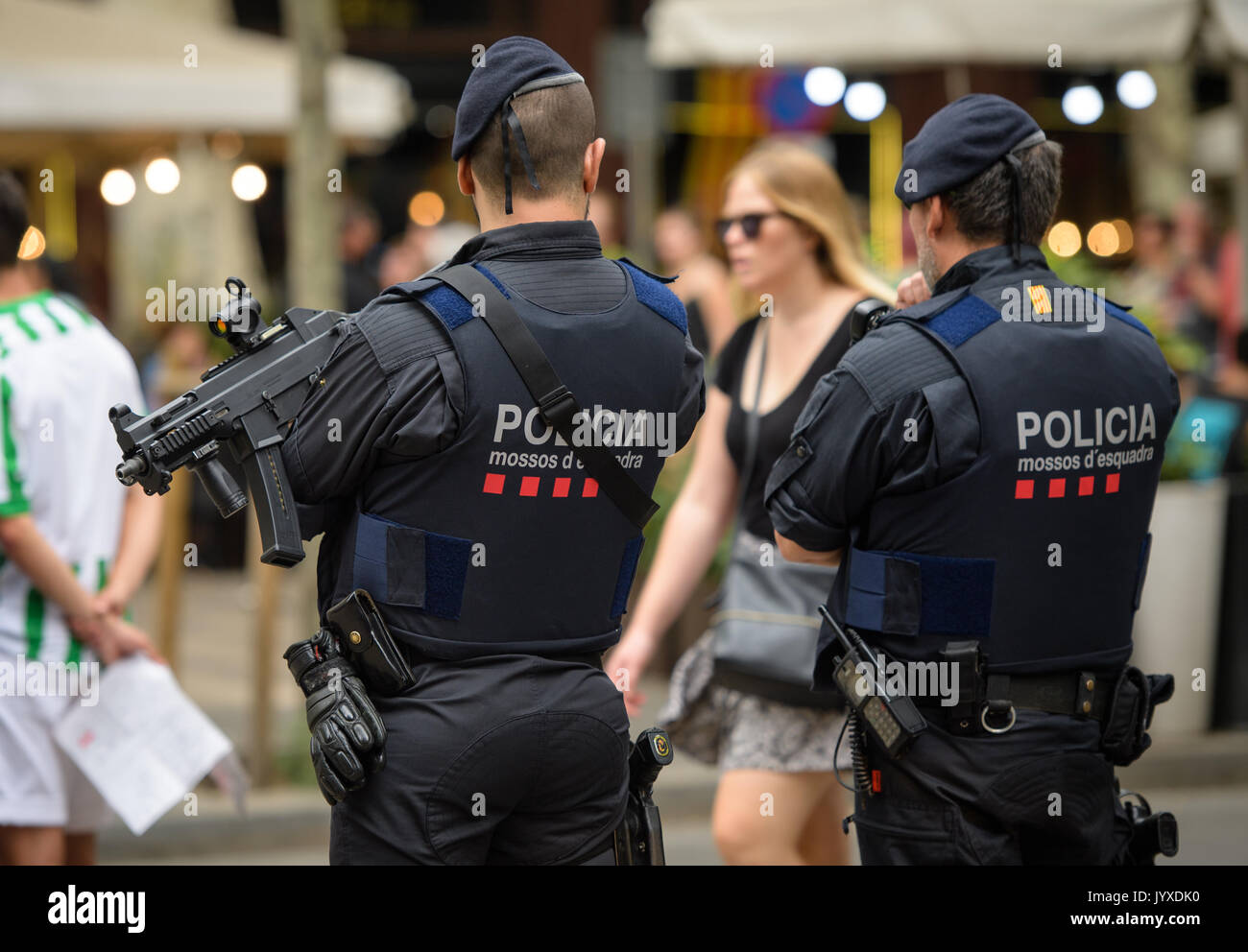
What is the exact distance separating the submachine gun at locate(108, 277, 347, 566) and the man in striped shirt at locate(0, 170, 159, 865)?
49.4 inches

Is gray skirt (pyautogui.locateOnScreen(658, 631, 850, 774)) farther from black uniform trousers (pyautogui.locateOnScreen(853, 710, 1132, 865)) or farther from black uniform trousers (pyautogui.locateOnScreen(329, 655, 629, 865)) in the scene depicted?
black uniform trousers (pyautogui.locateOnScreen(329, 655, 629, 865))

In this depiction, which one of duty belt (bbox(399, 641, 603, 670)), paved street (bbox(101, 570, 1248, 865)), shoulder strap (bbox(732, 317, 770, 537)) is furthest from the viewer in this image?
paved street (bbox(101, 570, 1248, 865))

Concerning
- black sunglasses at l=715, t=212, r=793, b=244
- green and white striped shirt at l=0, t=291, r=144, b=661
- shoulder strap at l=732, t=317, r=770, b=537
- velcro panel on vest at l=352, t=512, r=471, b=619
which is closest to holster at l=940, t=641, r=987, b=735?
velcro panel on vest at l=352, t=512, r=471, b=619

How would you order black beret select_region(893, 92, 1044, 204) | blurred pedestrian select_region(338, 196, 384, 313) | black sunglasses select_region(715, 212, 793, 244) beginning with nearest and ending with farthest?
1. black beret select_region(893, 92, 1044, 204)
2. black sunglasses select_region(715, 212, 793, 244)
3. blurred pedestrian select_region(338, 196, 384, 313)

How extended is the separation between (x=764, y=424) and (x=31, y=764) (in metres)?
1.99

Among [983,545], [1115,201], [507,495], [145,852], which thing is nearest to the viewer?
[507,495]

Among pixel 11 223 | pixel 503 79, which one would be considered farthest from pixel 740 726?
pixel 11 223

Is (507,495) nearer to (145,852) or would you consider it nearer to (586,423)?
(586,423)

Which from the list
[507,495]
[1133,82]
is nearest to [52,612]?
[507,495]

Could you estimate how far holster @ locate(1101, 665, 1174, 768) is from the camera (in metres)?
3.04

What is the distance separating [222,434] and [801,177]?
6.65ft

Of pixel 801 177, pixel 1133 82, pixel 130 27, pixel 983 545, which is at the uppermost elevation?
pixel 130 27

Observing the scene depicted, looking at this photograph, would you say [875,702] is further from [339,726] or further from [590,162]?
[590,162]
